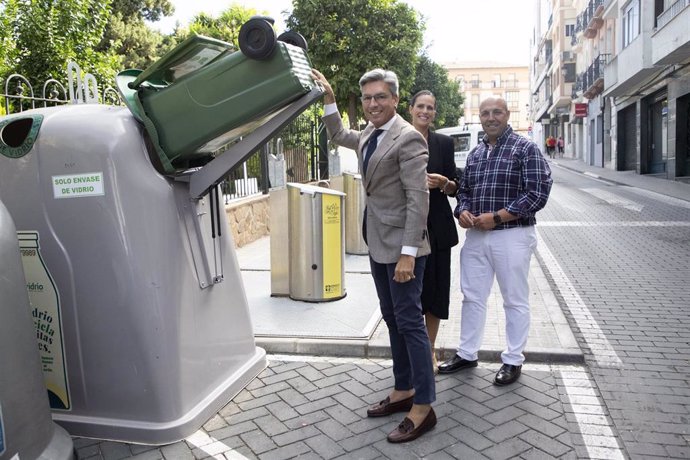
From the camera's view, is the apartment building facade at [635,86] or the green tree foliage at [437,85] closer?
the apartment building facade at [635,86]

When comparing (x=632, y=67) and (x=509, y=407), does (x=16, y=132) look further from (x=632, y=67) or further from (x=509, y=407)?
(x=632, y=67)

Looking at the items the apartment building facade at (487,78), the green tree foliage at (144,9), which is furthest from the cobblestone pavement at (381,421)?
the apartment building facade at (487,78)

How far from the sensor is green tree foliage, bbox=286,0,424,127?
17266mm

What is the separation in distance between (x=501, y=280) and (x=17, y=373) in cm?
283

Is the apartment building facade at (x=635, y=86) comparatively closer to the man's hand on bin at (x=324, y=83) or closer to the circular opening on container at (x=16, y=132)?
the man's hand on bin at (x=324, y=83)

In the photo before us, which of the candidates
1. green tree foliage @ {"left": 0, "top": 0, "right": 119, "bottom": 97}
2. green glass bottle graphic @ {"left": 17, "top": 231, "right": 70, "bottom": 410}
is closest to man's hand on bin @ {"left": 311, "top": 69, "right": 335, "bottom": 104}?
green glass bottle graphic @ {"left": 17, "top": 231, "right": 70, "bottom": 410}

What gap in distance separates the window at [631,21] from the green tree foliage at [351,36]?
356 inches

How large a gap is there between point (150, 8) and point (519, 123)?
94.9m

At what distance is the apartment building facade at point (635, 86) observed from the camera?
59.2ft

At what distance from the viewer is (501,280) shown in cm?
393

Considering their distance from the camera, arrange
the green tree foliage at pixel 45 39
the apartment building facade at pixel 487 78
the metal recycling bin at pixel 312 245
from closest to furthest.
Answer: the metal recycling bin at pixel 312 245, the green tree foliage at pixel 45 39, the apartment building facade at pixel 487 78

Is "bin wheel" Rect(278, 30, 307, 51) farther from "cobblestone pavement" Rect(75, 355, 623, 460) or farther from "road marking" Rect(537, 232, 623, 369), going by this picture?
"road marking" Rect(537, 232, 623, 369)

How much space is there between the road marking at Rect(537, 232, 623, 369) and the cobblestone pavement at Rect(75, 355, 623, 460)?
32 centimetres

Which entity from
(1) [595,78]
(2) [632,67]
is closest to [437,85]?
(1) [595,78]
